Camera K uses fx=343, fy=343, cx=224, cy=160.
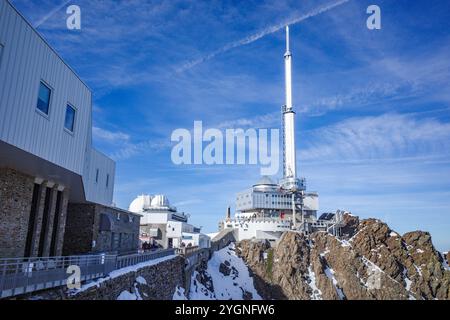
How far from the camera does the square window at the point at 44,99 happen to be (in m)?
14.9

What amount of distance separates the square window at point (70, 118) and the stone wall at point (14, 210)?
10.3 ft

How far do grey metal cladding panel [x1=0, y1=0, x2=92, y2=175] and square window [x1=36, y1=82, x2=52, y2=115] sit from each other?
22cm

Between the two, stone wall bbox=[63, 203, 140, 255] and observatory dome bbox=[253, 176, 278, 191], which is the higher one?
observatory dome bbox=[253, 176, 278, 191]

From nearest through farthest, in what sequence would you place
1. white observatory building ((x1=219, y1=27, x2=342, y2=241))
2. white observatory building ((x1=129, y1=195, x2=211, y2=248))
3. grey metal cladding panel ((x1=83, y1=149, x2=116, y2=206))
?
grey metal cladding panel ((x1=83, y1=149, x2=116, y2=206)), white observatory building ((x1=129, y1=195, x2=211, y2=248)), white observatory building ((x1=219, y1=27, x2=342, y2=241))

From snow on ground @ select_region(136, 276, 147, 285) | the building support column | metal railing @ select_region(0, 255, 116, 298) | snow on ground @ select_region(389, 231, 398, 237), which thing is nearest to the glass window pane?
the building support column

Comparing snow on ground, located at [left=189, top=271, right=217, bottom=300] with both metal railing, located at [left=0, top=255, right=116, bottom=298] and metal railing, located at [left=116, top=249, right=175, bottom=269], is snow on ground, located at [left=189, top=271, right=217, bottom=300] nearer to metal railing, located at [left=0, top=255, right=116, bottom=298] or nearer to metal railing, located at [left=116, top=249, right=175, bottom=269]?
metal railing, located at [left=116, top=249, right=175, bottom=269]

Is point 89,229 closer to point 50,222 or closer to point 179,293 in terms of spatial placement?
point 50,222

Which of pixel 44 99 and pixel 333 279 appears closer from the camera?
pixel 44 99

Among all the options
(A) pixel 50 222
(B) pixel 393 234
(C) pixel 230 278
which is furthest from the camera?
(B) pixel 393 234

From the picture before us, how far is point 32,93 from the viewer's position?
14164 mm

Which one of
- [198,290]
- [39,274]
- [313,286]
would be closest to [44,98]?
[39,274]

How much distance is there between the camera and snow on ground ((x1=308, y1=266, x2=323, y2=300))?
58.5 meters

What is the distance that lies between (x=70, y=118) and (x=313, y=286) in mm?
54732
